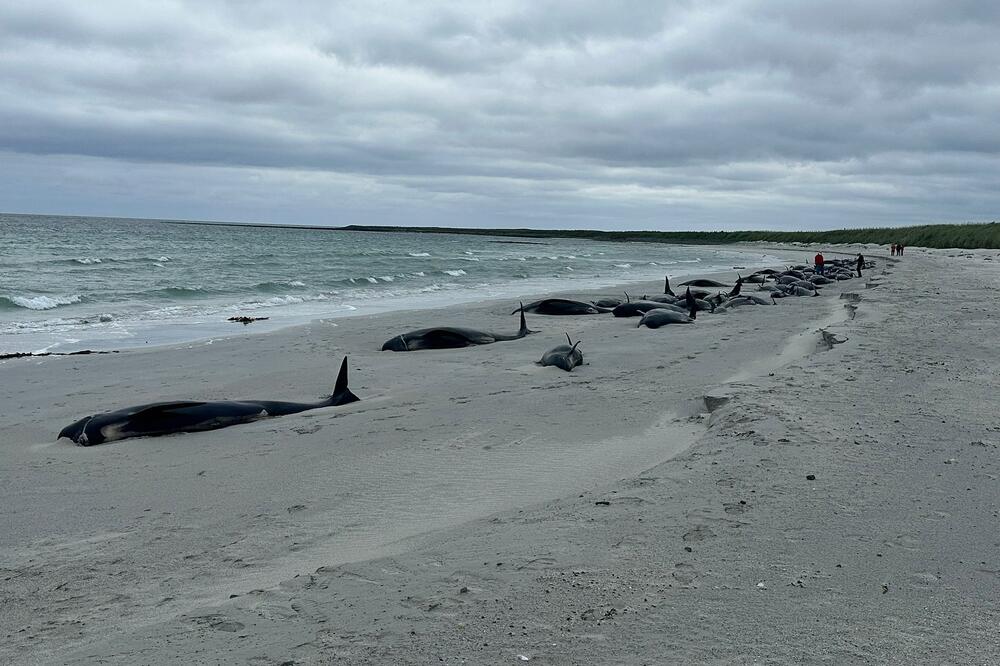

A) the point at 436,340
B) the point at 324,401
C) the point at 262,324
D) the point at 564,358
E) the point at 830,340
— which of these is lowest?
the point at 262,324

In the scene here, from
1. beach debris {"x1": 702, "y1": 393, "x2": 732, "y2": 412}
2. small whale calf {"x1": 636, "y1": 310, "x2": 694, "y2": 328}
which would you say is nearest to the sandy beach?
beach debris {"x1": 702, "y1": 393, "x2": 732, "y2": 412}

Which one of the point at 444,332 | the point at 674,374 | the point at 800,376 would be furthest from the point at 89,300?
the point at 800,376

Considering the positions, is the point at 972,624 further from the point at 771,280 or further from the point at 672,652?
the point at 771,280

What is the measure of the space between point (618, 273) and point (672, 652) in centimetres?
3881

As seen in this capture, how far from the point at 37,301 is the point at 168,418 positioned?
1593cm

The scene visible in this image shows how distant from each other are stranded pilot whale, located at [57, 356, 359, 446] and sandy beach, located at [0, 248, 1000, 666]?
200mm

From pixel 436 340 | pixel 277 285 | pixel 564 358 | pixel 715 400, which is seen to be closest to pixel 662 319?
pixel 436 340

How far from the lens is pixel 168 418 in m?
7.25

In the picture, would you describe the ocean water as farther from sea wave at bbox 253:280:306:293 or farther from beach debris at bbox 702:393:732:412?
beach debris at bbox 702:393:732:412

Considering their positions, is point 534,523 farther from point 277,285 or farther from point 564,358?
point 277,285

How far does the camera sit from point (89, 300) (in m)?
21.8

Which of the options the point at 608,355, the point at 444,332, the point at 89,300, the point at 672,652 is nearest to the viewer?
the point at 672,652

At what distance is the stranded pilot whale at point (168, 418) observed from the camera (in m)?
6.97

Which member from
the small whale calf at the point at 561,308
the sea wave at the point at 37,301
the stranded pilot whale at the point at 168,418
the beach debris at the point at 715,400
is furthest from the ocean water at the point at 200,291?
the beach debris at the point at 715,400
